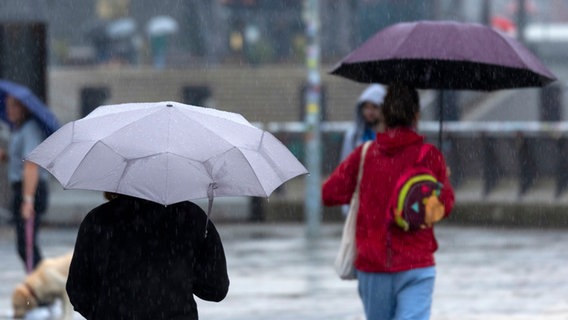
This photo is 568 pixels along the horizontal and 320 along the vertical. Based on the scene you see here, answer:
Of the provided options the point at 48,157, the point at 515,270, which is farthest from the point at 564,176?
the point at 48,157

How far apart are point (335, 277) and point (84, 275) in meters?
8.65

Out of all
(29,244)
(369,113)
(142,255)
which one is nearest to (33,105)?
(29,244)

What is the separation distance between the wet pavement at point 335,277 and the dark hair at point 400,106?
13.3ft

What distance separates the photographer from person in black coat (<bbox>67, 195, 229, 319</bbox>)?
502 centimetres

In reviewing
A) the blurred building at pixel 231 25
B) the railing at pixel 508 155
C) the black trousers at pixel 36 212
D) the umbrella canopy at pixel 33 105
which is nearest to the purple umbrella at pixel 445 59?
the umbrella canopy at pixel 33 105

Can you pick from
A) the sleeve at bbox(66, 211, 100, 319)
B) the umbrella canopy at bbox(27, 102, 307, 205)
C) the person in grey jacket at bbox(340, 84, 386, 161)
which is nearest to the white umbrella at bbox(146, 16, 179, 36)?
the person in grey jacket at bbox(340, 84, 386, 161)

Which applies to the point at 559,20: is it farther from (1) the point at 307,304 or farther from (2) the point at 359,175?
(2) the point at 359,175

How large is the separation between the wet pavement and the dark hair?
13.3 ft

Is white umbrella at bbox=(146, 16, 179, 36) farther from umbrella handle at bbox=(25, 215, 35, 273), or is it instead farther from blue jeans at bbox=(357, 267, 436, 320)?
blue jeans at bbox=(357, 267, 436, 320)

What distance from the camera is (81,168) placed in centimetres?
514

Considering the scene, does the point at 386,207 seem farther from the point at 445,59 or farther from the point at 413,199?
the point at 445,59

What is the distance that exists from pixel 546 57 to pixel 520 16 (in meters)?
5.74

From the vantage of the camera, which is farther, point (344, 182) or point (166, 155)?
point (344, 182)

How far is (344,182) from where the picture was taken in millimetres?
7008
